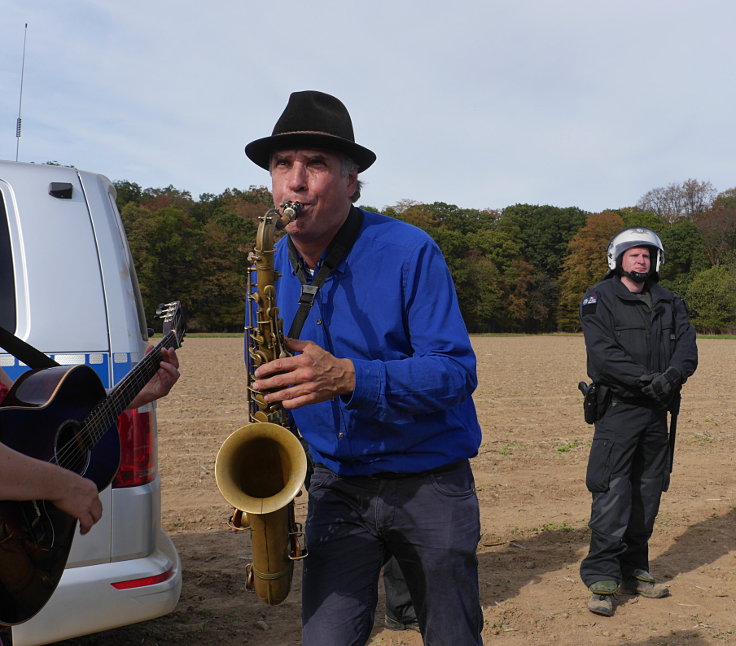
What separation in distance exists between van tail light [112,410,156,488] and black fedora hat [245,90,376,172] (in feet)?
4.28

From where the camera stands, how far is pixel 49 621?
2973 millimetres

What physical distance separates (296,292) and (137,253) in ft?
215

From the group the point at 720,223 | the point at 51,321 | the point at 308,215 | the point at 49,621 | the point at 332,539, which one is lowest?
the point at 49,621

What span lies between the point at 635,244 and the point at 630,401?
108 centimetres

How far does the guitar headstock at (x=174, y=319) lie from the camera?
11.9 feet

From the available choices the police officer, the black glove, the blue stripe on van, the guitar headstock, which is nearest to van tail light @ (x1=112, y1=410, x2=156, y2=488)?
the blue stripe on van

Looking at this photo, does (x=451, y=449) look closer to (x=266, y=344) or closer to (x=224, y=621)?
(x=266, y=344)

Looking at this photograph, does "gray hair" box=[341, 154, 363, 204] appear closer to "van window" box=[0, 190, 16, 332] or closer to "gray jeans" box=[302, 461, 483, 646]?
"gray jeans" box=[302, 461, 483, 646]

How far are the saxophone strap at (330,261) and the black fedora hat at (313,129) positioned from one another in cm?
24

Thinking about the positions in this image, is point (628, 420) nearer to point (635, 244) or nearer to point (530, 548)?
point (635, 244)

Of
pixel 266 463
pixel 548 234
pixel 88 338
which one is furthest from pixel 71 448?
pixel 548 234

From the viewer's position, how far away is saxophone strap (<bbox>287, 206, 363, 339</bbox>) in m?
2.57

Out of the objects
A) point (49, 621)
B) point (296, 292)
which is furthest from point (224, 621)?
point (296, 292)

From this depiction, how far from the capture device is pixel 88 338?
3.12m
